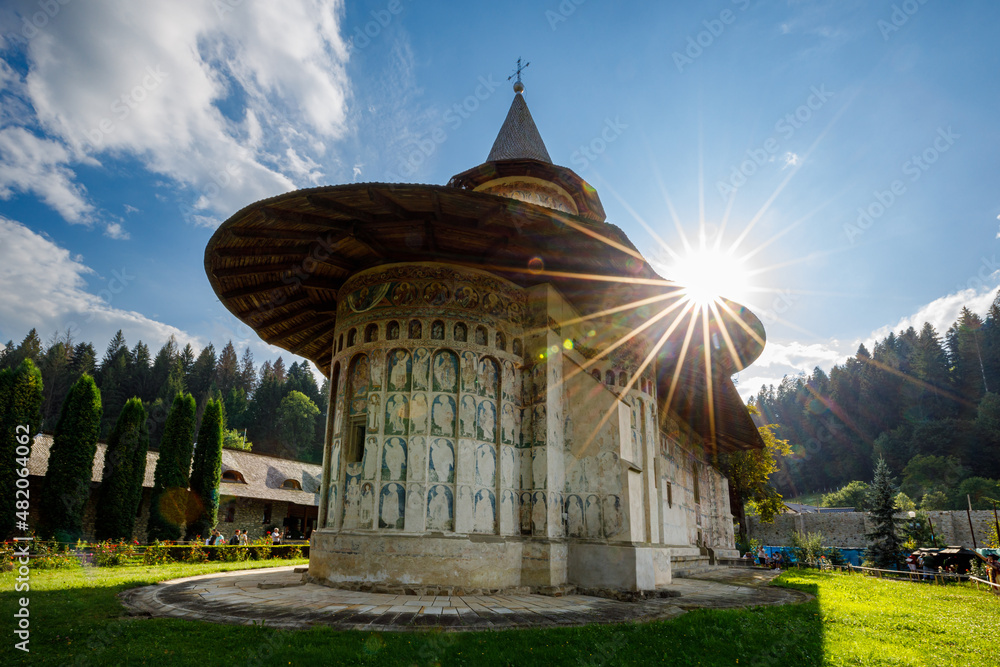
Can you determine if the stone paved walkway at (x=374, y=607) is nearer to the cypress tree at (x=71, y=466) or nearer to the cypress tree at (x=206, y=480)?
the cypress tree at (x=71, y=466)

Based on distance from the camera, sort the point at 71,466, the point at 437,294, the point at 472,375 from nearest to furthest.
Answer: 1. the point at 472,375
2. the point at 437,294
3. the point at 71,466

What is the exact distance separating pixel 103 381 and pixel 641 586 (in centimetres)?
7478

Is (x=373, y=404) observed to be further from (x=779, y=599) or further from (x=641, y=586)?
(x=779, y=599)

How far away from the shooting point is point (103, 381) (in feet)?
215

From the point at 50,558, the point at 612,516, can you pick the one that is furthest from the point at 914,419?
the point at 50,558

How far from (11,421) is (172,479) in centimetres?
802

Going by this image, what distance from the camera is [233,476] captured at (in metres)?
31.8

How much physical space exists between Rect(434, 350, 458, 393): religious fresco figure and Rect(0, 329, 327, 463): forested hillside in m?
58.2

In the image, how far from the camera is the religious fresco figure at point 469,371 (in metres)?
10.1

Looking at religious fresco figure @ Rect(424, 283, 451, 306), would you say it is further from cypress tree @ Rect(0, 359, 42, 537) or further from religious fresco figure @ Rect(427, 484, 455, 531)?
cypress tree @ Rect(0, 359, 42, 537)

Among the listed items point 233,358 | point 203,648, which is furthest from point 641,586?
point 233,358

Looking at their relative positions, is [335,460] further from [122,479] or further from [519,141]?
[122,479]

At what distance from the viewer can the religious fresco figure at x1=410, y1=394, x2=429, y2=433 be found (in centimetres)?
968

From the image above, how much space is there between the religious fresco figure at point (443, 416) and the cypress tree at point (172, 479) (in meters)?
20.7
